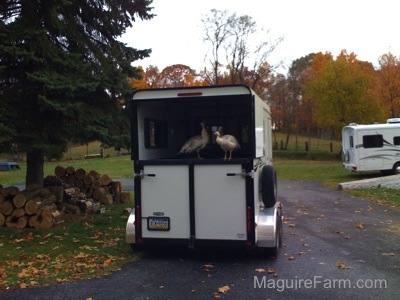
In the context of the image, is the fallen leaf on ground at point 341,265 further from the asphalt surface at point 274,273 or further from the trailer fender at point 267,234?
the trailer fender at point 267,234

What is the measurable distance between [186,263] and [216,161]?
1739 mm

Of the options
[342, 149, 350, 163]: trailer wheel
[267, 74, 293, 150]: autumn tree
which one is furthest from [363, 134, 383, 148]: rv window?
[267, 74, 293, 150]: autumn tree

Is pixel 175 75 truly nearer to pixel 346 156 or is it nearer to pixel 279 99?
pixel 279 99

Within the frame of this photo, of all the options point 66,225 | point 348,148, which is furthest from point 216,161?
point 348,148

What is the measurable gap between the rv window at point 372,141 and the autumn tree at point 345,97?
15.4 m

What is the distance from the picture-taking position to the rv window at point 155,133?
26.1 ft

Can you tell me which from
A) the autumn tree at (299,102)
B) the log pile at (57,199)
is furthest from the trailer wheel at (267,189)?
the autumn tree at (299,102)

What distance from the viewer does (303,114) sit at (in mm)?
53812

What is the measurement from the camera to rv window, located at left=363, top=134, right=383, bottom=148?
2306 centimetres

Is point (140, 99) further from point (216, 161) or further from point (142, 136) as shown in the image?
point (216, 161)

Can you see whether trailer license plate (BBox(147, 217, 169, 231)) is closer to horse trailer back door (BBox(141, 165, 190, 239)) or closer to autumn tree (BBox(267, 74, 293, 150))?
horse trailer back door (BBox(141, 165, 190, 239))

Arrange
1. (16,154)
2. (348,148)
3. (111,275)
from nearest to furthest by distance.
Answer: (111,275) → (16,154) → (348,148)

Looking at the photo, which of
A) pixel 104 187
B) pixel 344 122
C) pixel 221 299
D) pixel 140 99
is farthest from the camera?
pixel 344 122

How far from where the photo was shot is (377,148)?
2300cm
